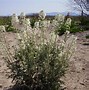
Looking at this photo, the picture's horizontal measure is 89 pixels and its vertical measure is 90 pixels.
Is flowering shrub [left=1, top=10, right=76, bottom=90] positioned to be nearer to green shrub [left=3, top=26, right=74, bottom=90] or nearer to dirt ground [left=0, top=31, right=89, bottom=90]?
green shrub [left=3, top=26, right=74, bottom=90]

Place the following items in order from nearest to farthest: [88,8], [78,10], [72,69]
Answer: [72,69] → [88,8] → [78,10]

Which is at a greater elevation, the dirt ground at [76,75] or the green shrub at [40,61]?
the green shrub at [40,61]

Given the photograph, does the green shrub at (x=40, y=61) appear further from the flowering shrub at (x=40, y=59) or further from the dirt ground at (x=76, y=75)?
the dirt ground at (x=76, y=75)

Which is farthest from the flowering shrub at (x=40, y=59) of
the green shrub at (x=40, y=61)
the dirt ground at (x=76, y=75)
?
the dirt ground at (x=76, y=75)

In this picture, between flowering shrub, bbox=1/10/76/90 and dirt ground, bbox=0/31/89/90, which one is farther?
dirt ground, bbox=0/31/89/90

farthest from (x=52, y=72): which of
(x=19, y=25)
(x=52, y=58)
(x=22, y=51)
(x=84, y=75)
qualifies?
(x=84, y=75)

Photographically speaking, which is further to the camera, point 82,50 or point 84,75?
point 82,50

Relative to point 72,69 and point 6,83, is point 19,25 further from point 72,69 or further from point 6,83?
point 72,69

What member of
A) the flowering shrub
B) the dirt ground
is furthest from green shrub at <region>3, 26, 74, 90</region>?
the dirt ground

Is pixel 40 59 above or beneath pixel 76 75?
above

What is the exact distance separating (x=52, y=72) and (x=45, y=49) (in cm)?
38

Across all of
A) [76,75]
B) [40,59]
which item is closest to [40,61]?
[40,59]

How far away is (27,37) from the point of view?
5.00m

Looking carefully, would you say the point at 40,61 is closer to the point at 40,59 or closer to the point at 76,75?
the point at 40,59
